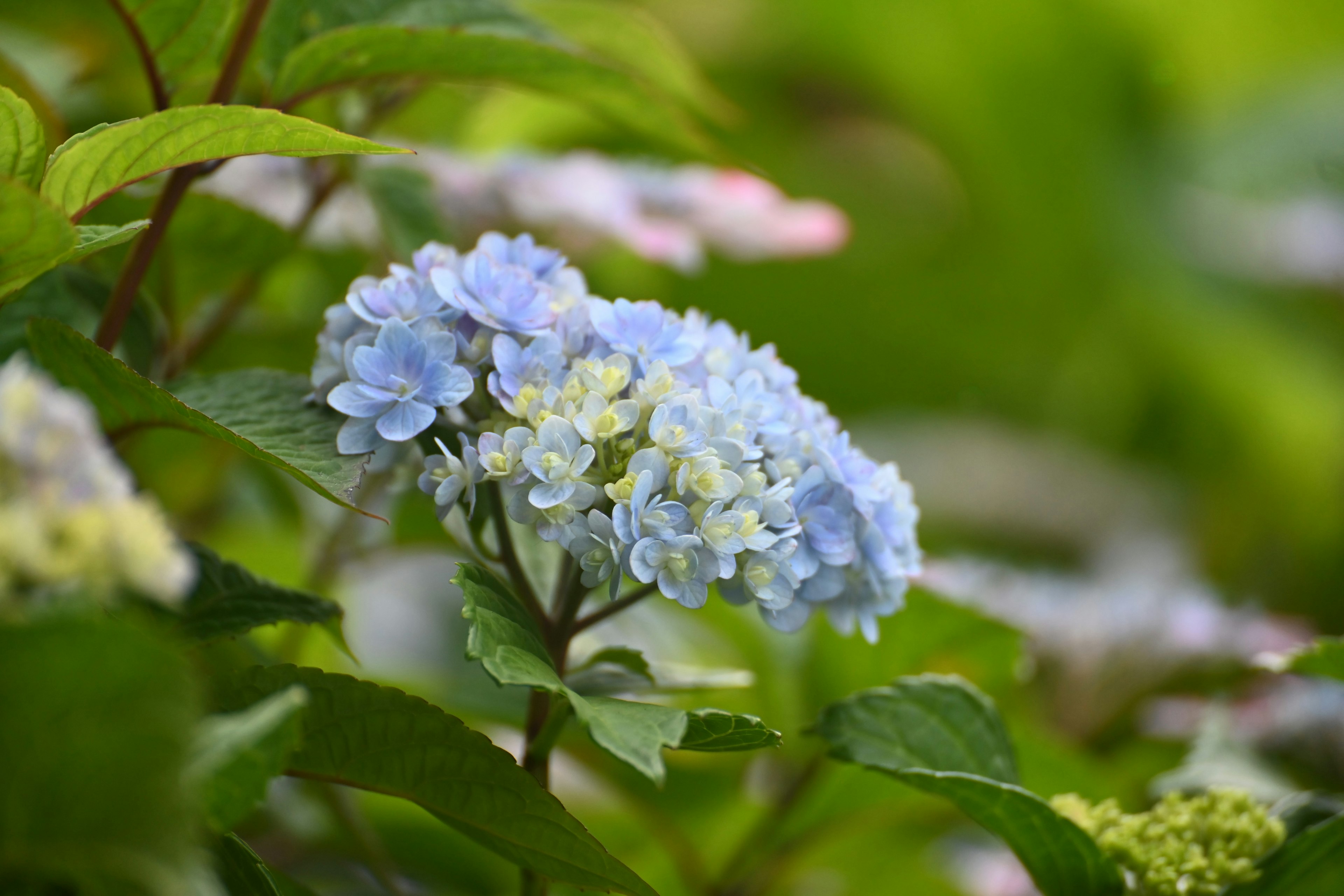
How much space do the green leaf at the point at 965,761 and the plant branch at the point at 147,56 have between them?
377mm

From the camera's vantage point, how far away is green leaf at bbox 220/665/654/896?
0.33 m

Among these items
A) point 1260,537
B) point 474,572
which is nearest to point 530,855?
point 474,572

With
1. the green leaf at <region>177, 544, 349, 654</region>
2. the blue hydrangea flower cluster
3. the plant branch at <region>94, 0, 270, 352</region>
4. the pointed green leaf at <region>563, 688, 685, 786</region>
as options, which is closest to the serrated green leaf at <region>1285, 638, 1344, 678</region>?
the blue hydrangea flower cluster

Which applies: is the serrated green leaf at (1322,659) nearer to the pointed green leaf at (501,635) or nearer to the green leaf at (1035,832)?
the green leaf at (1035,832)

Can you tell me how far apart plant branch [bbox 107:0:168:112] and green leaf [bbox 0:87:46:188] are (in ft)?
0.29

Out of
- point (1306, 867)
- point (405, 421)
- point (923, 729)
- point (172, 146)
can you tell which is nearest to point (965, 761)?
point (923, 729)

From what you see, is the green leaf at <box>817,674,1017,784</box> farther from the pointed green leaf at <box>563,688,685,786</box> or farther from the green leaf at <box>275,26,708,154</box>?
the green leaf at <box>275,26,708,154</box>

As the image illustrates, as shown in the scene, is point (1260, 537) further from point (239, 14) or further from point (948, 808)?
point (239, 14)

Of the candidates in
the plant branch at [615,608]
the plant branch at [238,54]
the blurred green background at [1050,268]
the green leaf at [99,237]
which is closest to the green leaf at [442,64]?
the plant branch at [238,54]

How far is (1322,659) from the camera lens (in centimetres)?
45

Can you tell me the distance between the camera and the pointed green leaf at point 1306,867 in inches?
16.0

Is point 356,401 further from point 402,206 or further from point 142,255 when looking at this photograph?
point 402,206

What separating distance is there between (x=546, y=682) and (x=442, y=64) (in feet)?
0.89

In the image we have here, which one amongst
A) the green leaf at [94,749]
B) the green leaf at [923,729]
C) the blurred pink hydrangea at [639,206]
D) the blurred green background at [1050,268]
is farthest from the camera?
the blurred green background at [1050,268]
